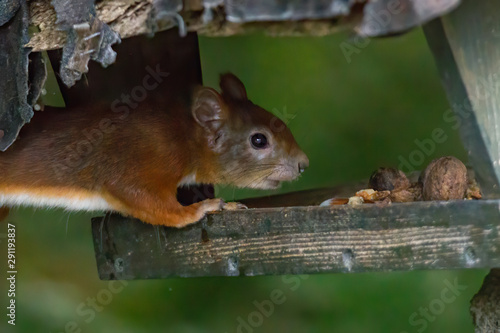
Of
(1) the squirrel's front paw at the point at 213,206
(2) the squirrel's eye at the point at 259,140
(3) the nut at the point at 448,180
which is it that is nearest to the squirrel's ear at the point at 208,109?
(2) the squirrel's eye at the point at 259,140

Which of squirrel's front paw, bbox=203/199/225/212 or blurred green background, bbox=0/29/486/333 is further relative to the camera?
blurred green background, bbox=0/29/486/333

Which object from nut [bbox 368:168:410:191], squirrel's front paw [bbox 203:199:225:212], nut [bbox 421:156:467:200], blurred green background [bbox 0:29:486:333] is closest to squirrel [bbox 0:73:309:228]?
squirrel's front paw [bbox 203:199:225:212]

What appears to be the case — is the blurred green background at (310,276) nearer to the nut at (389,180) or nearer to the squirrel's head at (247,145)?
the squirrel's head at (247,145)

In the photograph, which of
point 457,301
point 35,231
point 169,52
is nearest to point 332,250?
point 169,52

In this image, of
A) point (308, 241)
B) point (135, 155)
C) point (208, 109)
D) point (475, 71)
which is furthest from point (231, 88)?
point (475, 71)

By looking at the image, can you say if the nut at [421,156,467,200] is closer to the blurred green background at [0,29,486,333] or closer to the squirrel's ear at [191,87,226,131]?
the squirrel's ear at [191,87,226,131]

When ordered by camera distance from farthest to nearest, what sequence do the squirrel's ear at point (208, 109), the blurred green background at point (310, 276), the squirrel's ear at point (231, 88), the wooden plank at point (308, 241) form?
the blurred green background at point (310, 276) < the squirrel's ear at point (231, 88) < the squirrel's ear at point (208, 109) < the wooden plank at point (308, 241)

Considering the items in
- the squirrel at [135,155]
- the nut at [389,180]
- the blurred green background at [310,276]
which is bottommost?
the blurred green background at [310,276]

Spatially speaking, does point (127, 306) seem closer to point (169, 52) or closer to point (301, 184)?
point (301, 184)
